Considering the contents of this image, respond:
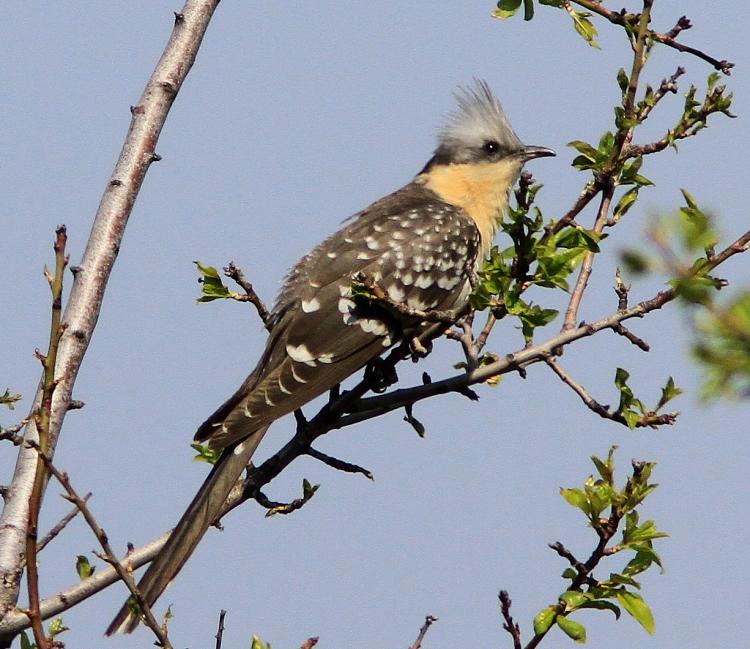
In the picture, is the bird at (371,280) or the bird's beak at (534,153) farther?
the bird's beak at (534,153)

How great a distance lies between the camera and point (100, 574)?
385 centimetres

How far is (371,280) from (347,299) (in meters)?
0.97

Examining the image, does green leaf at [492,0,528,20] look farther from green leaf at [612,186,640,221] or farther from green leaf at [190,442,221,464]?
green leaf at [190,442,221,464]

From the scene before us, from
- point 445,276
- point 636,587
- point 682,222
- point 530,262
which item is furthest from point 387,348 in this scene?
point 682,222

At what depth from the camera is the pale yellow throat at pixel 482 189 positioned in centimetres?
689

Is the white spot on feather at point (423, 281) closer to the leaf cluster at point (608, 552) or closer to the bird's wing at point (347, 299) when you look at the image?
the bird's wing at point (347, 299)

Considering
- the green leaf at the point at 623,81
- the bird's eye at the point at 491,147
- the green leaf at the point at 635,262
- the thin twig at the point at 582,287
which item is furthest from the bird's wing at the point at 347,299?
the green leaf at the point at 635,262

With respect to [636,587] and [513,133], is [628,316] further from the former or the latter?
[513,133]

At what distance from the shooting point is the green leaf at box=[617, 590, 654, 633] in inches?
139

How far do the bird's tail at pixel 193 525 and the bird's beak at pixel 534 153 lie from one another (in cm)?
292

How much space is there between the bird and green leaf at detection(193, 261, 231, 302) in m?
0.52

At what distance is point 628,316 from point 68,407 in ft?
6.61

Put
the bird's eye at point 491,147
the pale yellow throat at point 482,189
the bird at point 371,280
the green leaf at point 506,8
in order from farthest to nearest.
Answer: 1. the bird's eye at point 491,147
2. the pale yellow throat at point 482,189
3. the bird at point 371,280
4. the green leaf at point 506,8

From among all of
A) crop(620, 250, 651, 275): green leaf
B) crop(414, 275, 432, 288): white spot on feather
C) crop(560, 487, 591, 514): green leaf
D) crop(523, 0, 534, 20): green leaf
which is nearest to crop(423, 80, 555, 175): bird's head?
crop(414, 275, 432, 288): white spot on feather
